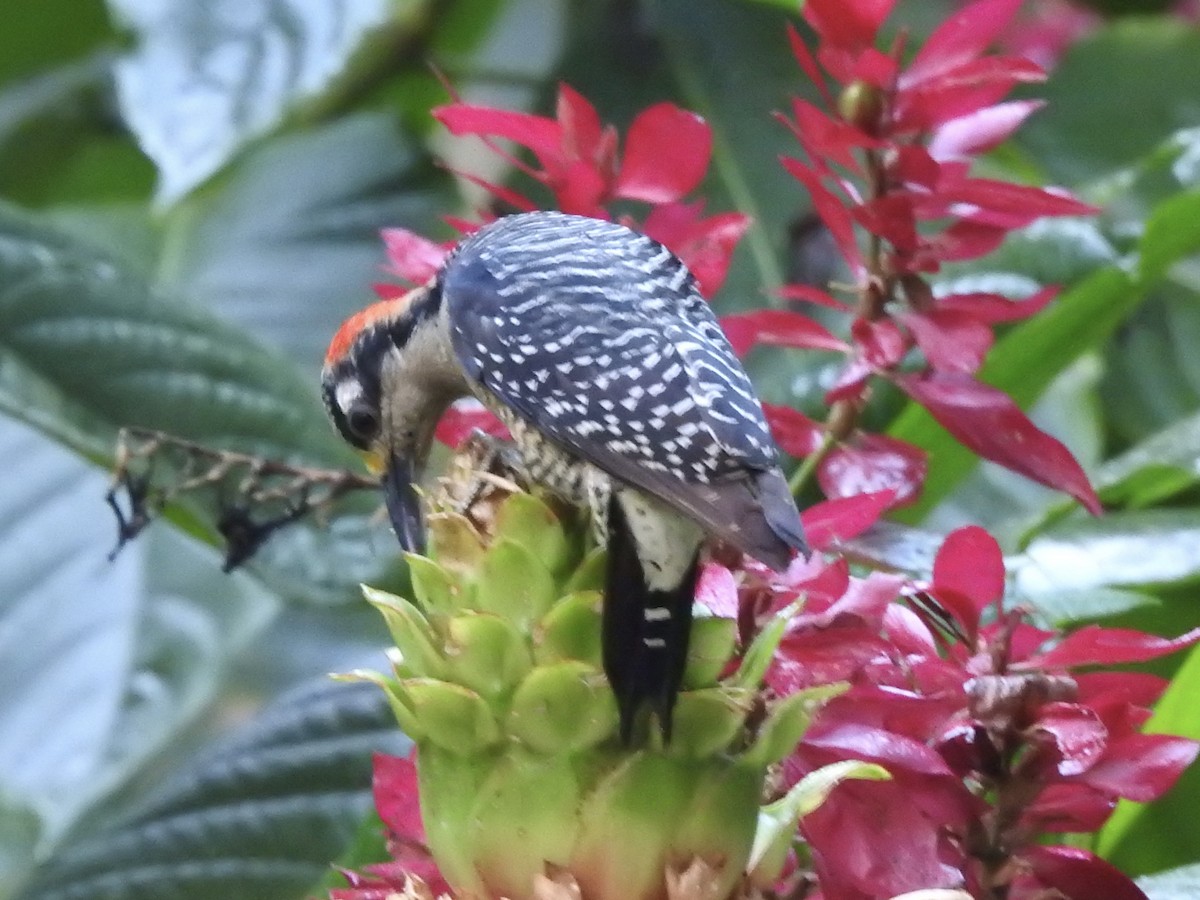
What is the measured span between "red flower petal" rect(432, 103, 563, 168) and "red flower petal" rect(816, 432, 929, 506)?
14 centimetres

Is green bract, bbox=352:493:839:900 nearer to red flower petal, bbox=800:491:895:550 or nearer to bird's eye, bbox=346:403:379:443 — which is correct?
red flower petal, bbox=800:491:895:550

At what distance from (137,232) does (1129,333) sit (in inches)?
36.1

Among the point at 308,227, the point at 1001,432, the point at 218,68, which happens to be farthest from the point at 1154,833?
the point at 308,227

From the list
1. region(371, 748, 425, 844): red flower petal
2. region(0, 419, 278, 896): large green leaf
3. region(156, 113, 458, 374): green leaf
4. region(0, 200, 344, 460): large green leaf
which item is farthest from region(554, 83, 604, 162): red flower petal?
region(156, 113, 458, 374): green leaf

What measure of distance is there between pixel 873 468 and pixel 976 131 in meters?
0.13

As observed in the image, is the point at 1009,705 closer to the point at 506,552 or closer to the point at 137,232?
the point at 506,552

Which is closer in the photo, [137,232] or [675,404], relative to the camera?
[675,404]

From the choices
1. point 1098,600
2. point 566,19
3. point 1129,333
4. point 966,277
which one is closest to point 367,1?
point 566,19

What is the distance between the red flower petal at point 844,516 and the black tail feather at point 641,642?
0.24ft

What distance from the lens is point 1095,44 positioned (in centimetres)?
128

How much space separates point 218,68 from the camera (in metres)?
0.91

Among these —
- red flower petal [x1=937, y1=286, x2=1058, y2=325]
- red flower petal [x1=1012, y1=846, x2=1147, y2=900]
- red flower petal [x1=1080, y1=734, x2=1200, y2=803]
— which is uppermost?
red flower petal [x1=937, y1=286, x2=1058, y2=325]

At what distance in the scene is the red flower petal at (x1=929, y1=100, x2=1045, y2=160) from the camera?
490 mm

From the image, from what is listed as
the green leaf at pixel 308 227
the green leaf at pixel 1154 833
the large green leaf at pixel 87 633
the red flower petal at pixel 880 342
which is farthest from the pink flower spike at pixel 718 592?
the green leaf at pixel 308 227
